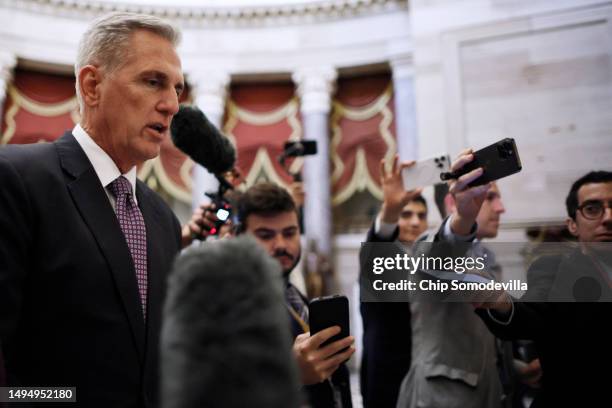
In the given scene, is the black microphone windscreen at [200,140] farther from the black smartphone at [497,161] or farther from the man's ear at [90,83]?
the black smartphone at [497,161]

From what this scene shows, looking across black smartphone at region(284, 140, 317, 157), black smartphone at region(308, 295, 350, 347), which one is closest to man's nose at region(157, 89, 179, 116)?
black smartphone at region(308, 295, 350, 347)

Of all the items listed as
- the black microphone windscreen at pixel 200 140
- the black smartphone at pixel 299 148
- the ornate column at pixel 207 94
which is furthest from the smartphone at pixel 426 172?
the ornate column at pixel 207 94

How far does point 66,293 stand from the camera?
3.40 ft

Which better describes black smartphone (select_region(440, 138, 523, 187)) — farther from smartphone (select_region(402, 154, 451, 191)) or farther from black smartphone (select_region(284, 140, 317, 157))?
black smartphone (select_region(284, 140, 317, 157))

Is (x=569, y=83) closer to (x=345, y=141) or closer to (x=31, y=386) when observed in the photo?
(x=345, y=141)

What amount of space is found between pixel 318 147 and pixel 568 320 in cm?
687

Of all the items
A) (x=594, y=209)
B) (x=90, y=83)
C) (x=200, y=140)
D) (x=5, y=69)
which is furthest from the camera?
(x=5, y=69)

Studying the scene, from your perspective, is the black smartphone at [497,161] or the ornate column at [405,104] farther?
the ornate column at [405,104]

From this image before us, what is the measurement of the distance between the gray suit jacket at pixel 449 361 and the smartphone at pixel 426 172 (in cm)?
20

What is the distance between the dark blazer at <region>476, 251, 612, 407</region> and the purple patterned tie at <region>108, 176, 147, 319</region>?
1.05m

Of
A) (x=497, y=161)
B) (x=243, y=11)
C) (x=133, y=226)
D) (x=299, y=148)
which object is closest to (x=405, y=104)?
(x=243, y=11)

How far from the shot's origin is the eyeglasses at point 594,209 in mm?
1715

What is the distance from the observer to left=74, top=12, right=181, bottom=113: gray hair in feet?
4.04

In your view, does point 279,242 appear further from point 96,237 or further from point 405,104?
point 405,104
